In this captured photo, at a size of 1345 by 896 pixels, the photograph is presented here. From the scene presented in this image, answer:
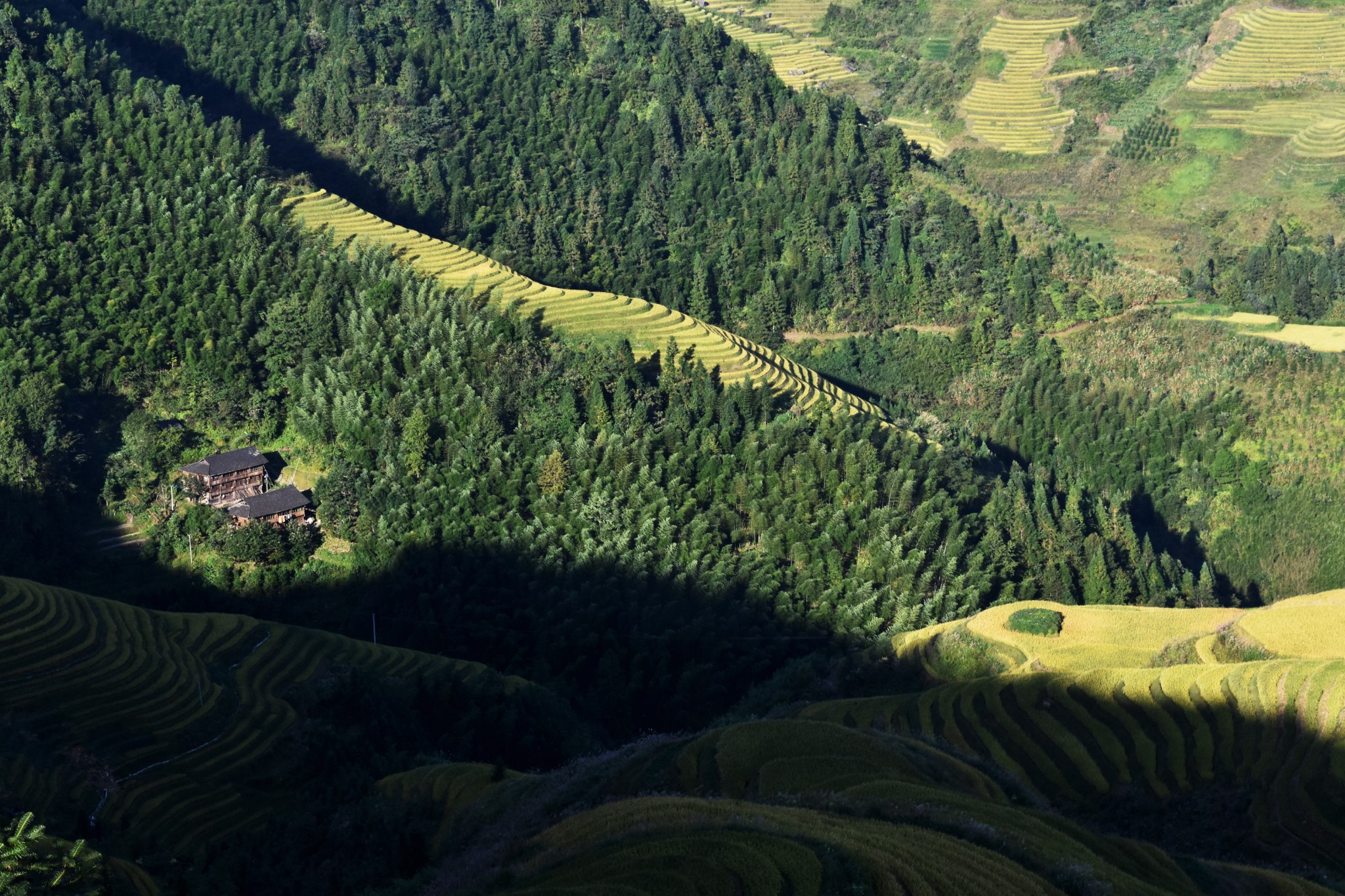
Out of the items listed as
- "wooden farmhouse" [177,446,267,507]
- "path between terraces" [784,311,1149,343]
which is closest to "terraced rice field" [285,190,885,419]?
"path between terraces" [784,311,1149,343]

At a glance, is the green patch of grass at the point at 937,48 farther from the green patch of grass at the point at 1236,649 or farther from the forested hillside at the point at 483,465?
the green patch of grass at the point at 1236,649

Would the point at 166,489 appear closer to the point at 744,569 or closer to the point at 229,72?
the point at 744,569

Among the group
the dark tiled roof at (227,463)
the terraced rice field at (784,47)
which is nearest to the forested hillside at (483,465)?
the dark tiled roof at (227,463)

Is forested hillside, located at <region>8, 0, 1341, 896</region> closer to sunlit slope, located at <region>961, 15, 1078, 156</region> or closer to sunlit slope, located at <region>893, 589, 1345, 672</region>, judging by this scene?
sunlit slope, located at <region>893, 589, 1345, 672</region>

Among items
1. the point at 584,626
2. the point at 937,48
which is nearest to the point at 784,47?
the point at 937,48

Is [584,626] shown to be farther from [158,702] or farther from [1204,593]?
[1204,593]
